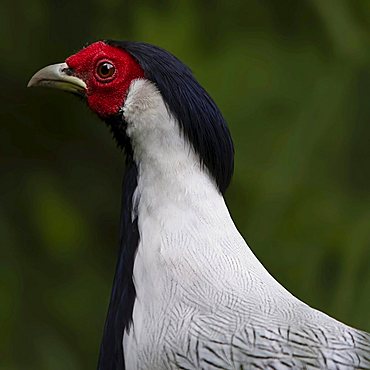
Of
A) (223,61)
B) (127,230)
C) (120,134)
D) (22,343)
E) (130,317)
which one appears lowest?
(22,343)

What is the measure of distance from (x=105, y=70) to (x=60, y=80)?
9cm

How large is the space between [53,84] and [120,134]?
0.54ft

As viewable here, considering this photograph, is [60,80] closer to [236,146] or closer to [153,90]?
[153,90]

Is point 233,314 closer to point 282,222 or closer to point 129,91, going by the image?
point 129,91

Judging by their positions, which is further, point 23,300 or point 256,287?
point 23,300

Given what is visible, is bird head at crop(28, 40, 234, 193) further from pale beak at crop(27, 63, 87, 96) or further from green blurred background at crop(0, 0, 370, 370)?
green blurred background at crop(0, 0, 370, 370)

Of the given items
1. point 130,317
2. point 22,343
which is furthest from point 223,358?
point 22,343

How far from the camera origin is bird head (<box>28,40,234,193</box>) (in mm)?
1539

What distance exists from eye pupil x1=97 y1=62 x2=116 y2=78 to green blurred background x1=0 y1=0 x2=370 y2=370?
1.06 m

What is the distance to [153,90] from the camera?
1.55 metres

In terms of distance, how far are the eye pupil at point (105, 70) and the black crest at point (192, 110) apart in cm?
4

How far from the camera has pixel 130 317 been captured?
1.50 meters

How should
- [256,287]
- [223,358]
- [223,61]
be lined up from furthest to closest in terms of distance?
1. [223,61]
2. [256,287]
3. [223,358]

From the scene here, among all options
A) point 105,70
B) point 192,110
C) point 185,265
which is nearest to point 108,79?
point 105,70
